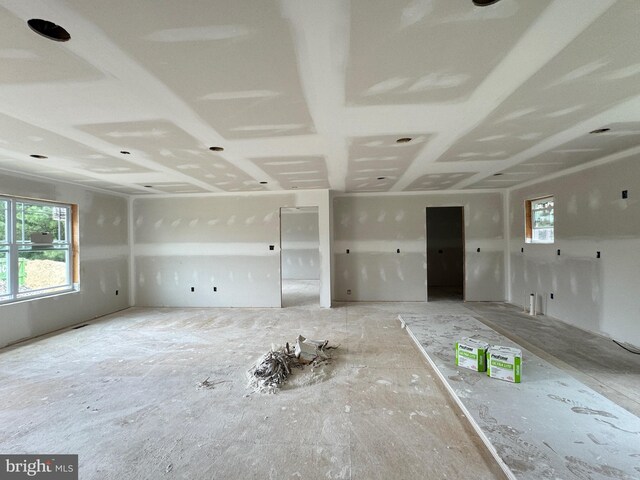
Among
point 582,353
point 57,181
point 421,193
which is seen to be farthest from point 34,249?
point 582,353

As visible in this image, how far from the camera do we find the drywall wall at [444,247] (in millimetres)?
8102

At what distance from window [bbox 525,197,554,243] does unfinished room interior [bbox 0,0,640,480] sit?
6cm

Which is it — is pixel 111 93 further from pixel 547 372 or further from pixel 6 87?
pixel 547 372

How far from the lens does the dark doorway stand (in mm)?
8094

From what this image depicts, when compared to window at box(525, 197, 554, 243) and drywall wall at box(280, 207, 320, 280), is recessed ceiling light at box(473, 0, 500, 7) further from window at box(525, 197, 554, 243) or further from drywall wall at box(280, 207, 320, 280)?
drywall wall at box(280, 207, 320, 280)

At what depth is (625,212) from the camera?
134 inches

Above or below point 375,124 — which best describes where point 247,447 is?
below

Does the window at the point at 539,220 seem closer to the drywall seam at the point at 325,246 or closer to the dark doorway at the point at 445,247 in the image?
the dark doorway at the point at 445,247

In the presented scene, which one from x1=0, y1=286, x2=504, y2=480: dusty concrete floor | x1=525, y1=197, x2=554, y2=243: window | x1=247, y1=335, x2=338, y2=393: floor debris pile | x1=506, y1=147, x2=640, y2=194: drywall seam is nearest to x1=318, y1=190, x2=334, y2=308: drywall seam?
x1=0, y1=286, x2=504, y2=480: dusty concrete floor

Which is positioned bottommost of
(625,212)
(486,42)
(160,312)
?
(160,312)

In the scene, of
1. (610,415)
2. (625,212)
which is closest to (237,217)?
(610,415)

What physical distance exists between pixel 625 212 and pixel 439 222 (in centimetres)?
477
